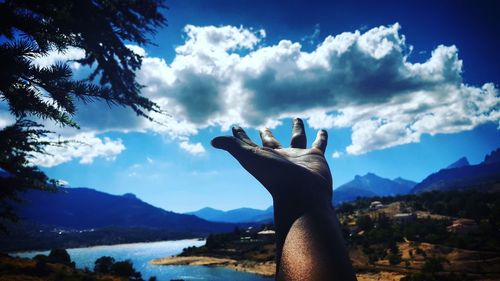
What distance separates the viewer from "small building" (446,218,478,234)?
6200 cm

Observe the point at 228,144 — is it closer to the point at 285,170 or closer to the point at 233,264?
the point at 285,170

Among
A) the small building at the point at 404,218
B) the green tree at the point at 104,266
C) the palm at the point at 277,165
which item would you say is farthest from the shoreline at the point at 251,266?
the palm at the point at 277,165

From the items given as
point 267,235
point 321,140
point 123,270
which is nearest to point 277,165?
point 321,140

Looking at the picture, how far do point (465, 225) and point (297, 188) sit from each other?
248 feet

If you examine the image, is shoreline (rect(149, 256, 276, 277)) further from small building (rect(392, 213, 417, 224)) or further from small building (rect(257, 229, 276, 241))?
small building (rect(392, 213, 417, 224))

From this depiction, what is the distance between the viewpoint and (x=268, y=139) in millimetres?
4707

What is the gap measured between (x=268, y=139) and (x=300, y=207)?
53.3 inches

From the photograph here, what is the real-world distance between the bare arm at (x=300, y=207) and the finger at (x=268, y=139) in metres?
0.05

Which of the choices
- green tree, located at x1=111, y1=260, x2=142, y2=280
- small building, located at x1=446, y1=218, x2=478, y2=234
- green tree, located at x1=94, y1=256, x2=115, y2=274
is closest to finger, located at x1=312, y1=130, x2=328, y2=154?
green tree, located at x1=111, y1=260, x2=142, y2=280

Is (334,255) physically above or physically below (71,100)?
below

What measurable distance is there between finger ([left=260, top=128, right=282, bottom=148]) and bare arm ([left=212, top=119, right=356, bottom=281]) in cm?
5

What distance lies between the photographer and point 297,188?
3.69 meters

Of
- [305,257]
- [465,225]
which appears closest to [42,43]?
[305,257]

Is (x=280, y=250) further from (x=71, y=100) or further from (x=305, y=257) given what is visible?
A: (x=71, y=100)
